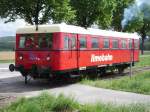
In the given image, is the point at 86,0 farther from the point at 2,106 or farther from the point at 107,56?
the point at 2,106

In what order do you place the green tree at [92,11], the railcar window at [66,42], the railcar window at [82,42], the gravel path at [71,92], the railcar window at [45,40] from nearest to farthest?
the gravel path at [71,92] → the railcar window at [45,40] → the railcar window at [66,42] → the railcar window at [82,42] → the green tree at [92,11]

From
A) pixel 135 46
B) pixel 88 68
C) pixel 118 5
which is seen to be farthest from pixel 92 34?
pixel 118 5

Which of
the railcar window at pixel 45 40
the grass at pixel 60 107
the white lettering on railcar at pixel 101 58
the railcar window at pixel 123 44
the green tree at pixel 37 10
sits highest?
A: the green tree at pixel 37 10

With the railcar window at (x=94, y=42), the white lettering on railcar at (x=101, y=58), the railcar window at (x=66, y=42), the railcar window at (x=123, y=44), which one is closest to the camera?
the railcar window at (x=66, y=42)

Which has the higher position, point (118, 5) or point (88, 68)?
point (118, 5)

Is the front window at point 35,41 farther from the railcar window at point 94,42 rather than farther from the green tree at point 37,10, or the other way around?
the green tree at point 37,10

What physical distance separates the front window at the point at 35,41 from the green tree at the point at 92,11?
16760mm

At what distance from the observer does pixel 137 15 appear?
40344 mm

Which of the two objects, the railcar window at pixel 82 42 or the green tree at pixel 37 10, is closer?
the railcar window at pixel 82 42

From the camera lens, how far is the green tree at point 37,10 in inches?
1235

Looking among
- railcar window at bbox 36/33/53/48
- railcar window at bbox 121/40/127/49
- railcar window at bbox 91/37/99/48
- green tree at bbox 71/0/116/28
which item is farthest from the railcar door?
green tree at bbox 71/0/116/28

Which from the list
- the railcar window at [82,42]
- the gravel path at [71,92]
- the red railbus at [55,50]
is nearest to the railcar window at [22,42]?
the red railbus at [55,50]

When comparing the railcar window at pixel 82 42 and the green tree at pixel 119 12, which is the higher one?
the green tree at pixel 119 12

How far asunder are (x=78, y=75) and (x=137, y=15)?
18.4 meters
